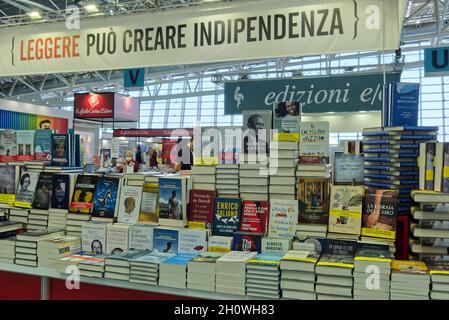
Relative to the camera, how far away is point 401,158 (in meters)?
2.85

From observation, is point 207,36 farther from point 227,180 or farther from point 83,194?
point 83,194

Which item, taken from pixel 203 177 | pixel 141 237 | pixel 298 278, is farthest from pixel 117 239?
pixel 298 278

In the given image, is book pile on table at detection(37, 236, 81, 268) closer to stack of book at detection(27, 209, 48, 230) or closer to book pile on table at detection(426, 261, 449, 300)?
stack of book at detection(27, 209, 48, 230)

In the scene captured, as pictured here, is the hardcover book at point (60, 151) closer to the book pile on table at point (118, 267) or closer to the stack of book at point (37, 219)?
the stack of book at point (37, 219)

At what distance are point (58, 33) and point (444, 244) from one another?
3.75 metres

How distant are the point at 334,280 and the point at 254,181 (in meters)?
0.95

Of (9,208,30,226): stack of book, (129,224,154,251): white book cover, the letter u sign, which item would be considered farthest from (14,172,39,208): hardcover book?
the letter u sign

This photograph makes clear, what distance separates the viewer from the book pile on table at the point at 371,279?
2.28 metres

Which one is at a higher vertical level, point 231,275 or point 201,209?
point 201,209

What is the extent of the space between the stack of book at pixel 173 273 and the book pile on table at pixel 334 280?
86 centimetres

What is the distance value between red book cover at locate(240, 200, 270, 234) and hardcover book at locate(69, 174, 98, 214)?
1336 millimetres

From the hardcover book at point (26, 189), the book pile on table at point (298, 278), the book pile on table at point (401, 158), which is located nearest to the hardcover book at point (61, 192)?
the hardcover book at point (26, 189)

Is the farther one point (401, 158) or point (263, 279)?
point (401, 158)
